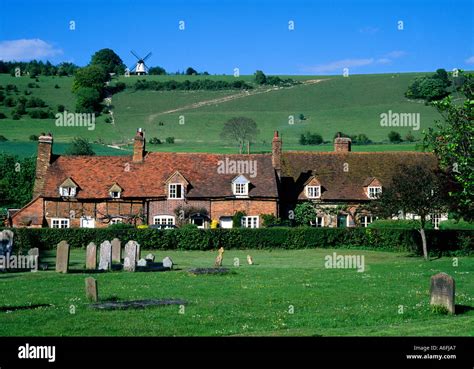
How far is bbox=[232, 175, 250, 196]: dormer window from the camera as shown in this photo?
232ft

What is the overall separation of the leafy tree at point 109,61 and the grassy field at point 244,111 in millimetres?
9113

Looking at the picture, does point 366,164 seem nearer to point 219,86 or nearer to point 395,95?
point 395,95

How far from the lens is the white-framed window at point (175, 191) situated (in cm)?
7081

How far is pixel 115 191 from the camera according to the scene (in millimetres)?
70500

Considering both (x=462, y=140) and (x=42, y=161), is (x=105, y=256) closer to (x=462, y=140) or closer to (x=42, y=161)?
(x=462, y=140)

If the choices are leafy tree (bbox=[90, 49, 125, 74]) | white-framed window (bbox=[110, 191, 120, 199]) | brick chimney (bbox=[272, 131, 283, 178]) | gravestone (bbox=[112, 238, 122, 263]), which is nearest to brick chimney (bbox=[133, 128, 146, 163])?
white-framed window (bbox=[110, 191, 120, 199])

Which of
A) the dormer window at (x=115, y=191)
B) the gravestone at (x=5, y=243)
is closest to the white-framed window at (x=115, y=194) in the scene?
the dormer window at (x=115, y=191)

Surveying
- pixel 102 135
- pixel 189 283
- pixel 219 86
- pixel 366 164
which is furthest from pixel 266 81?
pixel 189 283

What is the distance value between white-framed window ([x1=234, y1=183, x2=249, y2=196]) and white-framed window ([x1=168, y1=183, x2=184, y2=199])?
15.4 ft

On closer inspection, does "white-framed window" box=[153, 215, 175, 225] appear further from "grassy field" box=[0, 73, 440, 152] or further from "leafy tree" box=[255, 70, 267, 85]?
"leafy tree" box=[255, 70, 267, 85]

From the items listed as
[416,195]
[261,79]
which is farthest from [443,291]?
[261,79]

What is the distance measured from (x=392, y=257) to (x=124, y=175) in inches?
1140

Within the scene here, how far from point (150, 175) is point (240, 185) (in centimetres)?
817

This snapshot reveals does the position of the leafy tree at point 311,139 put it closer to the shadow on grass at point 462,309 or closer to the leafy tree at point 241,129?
the leafy tree at point 241,129
